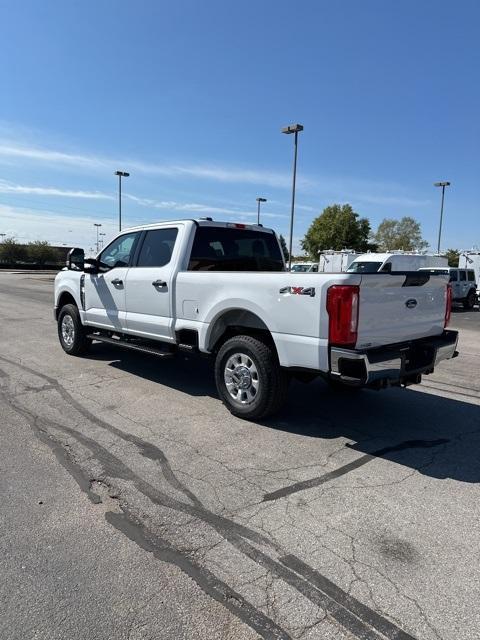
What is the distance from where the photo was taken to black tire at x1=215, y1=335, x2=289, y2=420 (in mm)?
4957

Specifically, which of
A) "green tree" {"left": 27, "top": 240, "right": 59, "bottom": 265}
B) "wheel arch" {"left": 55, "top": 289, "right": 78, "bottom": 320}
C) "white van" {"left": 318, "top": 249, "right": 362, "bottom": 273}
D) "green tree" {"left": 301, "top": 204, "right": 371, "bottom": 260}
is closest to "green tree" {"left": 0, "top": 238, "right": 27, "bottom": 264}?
"green tree" {"left": 27, "top": 240, "right": 59, "bottom": 265}

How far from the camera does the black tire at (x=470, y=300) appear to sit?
971 inches

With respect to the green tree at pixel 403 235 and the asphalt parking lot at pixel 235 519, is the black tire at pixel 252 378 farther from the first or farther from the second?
the green tree at pixel 403 235

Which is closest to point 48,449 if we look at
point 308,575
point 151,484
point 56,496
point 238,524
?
point 56,496

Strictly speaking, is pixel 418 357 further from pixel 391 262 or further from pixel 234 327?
pixel 391 262

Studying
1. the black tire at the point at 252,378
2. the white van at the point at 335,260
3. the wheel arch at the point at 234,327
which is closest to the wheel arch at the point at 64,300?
the wheel arch at the point at 234,327

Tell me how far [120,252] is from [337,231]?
185 feet

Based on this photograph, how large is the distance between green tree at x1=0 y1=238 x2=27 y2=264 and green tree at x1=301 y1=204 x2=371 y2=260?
46892mm

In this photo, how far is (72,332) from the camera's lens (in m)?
8.51

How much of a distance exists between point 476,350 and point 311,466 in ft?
26.9

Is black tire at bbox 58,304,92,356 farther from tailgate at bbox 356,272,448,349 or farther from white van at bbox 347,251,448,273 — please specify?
white van at bbox 347,251,448,273

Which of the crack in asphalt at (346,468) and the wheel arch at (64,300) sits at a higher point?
the wheel arch at (64,300)

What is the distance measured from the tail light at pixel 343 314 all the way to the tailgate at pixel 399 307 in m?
0.07

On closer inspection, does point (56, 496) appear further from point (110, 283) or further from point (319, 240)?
point (319, 240)
